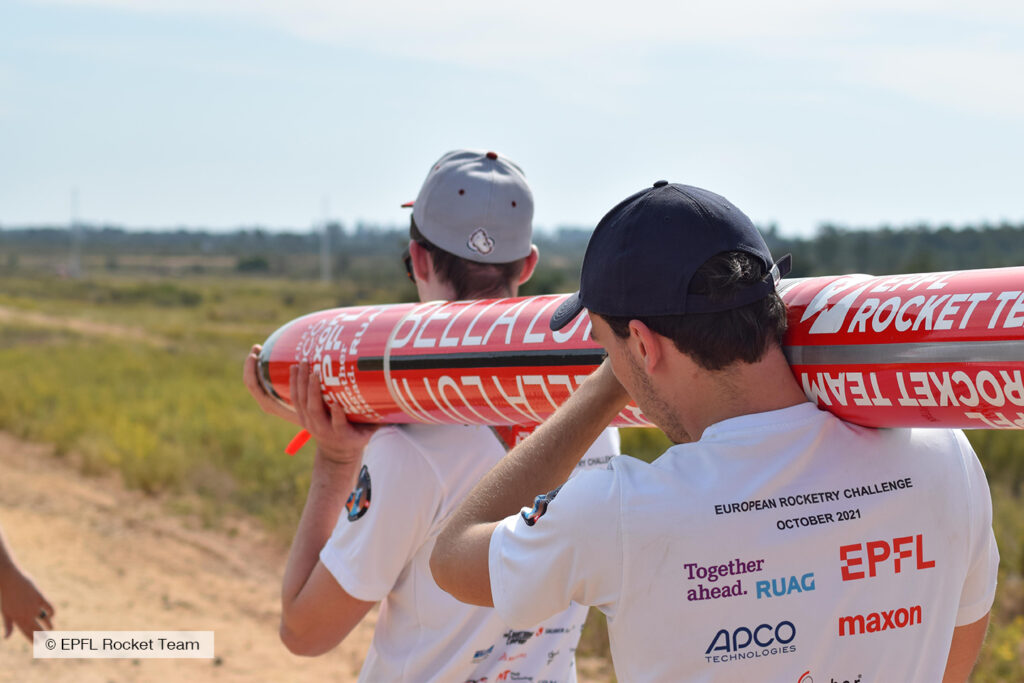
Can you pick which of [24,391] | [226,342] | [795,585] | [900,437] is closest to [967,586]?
[900,437]

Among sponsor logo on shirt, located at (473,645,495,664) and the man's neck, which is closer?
the man's neck

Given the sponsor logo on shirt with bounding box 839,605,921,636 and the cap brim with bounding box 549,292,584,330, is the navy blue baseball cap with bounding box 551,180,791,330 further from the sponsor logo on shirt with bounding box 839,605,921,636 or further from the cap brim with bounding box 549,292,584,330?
the sponsor logo on shirt with bounding box 839,605,921,636

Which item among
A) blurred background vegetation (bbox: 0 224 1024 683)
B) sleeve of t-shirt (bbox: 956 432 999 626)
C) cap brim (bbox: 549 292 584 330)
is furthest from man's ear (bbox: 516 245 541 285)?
sleeve of t-shirt (bbox: 956 432 999 626)

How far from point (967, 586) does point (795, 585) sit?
48 cm

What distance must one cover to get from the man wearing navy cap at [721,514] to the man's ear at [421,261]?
0.90 metres

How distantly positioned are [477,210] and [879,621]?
1.33 m

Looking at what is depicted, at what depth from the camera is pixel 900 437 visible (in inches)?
63.0

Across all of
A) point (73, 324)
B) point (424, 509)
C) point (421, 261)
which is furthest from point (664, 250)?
point (73, 324)

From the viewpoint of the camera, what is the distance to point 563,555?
142cm

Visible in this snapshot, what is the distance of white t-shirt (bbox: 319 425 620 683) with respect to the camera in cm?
204

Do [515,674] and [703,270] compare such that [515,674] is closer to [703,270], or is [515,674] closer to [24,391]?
[703,270]

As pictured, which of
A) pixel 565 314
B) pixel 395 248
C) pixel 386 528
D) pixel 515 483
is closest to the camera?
pixel 515 483

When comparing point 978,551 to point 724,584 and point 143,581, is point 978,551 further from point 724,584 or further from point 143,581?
point 143,581

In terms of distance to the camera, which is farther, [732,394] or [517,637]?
[517,637]
